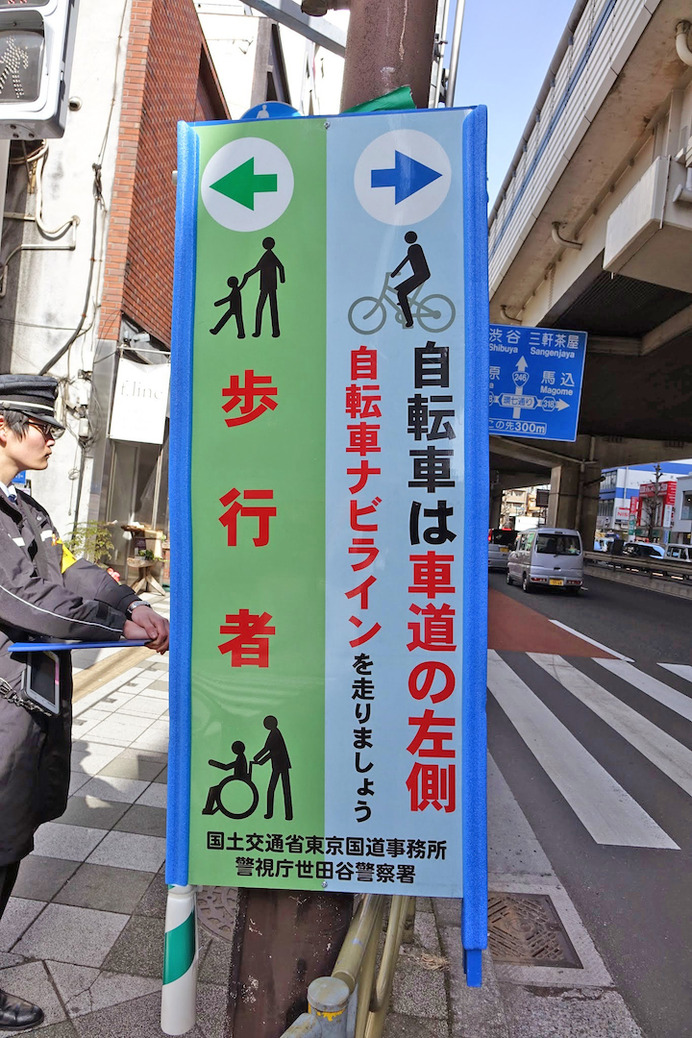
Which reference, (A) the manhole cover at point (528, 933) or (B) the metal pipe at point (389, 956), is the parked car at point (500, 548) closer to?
(A) the manhole cover at point (528, 933)

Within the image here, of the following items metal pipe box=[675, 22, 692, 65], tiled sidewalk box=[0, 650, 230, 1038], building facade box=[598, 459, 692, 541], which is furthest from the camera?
building facade box=[598, 459, 692, 541]

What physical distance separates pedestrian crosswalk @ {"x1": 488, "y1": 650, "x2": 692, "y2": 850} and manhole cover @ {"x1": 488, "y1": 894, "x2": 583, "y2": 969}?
3.31ft

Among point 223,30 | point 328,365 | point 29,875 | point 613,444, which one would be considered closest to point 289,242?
point 328,365

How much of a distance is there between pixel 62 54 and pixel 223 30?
1533 centimetres

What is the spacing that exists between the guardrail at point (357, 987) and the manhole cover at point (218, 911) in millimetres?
1087

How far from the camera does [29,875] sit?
340 cm

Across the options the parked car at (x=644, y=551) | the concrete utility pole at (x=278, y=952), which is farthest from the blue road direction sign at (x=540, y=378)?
the parked car at (x=644, y=551)

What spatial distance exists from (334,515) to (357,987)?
3.73ft

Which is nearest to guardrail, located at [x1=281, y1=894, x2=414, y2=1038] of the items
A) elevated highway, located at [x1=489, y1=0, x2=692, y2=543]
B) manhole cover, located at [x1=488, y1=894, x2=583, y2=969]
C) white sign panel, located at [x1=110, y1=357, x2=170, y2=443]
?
manhole cover, located at [x1=488, y1=894, x2=583, y2=969]

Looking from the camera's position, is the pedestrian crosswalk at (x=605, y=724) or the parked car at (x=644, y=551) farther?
the parked car at (x=644, y=551)

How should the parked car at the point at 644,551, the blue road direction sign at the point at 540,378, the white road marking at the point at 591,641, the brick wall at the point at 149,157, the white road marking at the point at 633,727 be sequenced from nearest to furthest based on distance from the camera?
1. the white road marking at the point at 633,727
2. the brick wall at the point at 149,157
3. the blue road direction sign at the point at 540,378
4. the white road marking at the point at 591,641
5. the parked car at the point at 644,551

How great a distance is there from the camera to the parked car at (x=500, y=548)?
28.3 meters

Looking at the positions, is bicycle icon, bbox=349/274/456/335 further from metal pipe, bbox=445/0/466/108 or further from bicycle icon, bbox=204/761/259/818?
metal pipe, bbox=445/0/466/108

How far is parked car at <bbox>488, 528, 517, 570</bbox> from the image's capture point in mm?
28292
